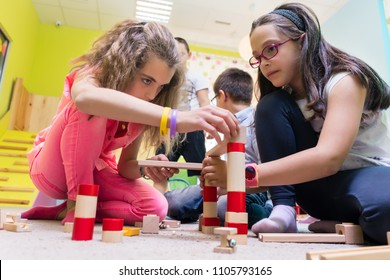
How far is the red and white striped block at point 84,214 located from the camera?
588mm

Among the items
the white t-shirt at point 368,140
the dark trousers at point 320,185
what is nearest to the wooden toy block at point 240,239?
the dark trousers at point 320,185

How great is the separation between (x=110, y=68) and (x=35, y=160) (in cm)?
39

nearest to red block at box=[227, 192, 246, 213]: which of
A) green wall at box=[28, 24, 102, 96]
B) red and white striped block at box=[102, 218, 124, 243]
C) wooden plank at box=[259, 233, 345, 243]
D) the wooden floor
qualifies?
wooden plank at box=[259, 233, 345, 243]

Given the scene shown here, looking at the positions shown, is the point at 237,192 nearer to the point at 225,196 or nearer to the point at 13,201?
the point at 225,196

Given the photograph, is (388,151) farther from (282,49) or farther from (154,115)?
(154,115)

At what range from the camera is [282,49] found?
2.73 ft

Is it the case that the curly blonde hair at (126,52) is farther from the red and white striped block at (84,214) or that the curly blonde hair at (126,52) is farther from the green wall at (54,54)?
the green wall at (54,54)

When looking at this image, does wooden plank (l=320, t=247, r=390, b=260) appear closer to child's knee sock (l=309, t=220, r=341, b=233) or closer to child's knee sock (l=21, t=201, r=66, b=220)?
child's knee sock (l=309, t=220, r=341, b=233)

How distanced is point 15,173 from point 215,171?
2065mm

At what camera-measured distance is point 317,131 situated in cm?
83

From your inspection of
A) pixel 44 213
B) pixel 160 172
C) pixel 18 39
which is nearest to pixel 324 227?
pixel 160 172

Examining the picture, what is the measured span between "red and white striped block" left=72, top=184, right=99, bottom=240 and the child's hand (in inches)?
10.1

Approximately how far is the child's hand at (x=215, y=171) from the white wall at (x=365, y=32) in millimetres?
1869

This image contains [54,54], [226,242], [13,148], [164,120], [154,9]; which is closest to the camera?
[226,242]
